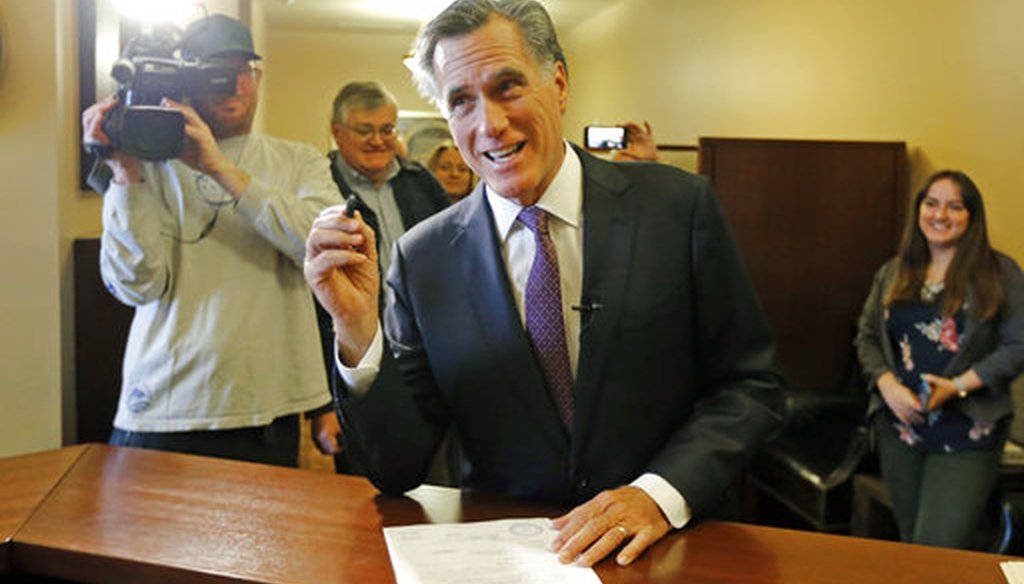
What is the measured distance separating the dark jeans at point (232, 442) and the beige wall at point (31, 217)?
1.37 feet

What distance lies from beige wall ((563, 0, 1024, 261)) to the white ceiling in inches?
20.8

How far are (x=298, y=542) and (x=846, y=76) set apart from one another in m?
4.20

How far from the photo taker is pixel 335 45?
949 cm

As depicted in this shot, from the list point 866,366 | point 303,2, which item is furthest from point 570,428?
point 303,2

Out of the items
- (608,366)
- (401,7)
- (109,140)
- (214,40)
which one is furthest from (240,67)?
(401,7)

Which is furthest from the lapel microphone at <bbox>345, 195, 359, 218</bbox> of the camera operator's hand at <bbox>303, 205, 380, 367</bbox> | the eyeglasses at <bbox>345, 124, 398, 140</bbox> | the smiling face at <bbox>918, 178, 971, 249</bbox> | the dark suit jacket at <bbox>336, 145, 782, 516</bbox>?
the smiling face at <bbox>918, 178, 971, 249</bbox>

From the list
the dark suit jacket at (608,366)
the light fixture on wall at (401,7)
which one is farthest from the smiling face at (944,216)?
the light fixture on wall at (401,7)

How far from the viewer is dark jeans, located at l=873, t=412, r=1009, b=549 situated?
2793 mm

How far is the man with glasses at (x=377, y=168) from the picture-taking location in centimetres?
276

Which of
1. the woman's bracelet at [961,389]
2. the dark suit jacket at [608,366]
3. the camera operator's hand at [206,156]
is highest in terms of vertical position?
the camera operator's hand at [206,156]

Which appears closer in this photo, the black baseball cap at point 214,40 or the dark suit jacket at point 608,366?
the dark suit jacket at point 608,366

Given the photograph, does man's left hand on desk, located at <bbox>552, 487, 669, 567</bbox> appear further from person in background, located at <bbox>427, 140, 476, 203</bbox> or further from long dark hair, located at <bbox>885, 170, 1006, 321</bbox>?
person in background, located at <bbox>427, 140, 476, 203</bbox>

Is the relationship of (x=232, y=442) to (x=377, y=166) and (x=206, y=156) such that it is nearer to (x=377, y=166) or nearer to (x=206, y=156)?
(x=206, y=156)

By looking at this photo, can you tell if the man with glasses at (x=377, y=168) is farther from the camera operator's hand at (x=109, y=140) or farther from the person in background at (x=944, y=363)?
the person in background at (x=944, y=363)
